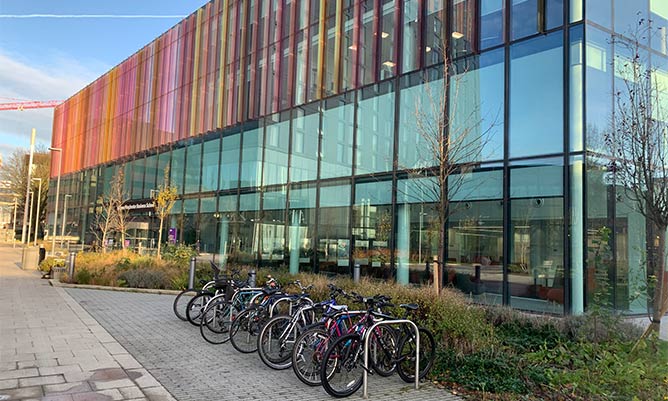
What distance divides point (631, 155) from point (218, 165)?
2116 centimetres

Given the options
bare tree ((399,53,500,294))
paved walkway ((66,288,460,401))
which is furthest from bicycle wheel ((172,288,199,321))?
Answer: bare tree ((399,53,500,294))

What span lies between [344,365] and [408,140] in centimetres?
1153

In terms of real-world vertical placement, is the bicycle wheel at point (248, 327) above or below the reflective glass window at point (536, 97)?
below

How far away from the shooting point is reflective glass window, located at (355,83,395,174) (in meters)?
17.2

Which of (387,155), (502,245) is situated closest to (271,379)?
(502,245)

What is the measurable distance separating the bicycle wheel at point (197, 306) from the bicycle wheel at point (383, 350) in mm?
4139

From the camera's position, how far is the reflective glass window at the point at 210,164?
26.2 m

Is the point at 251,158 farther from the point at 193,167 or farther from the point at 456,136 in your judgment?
the point at 456,136

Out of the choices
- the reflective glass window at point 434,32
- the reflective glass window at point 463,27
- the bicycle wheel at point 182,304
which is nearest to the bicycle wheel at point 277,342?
the bicycle wheel at point 182,304

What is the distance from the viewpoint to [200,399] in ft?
17.7

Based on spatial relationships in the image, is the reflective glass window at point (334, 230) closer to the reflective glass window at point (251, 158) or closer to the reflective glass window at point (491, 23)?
Result: the reflective glass window at point (251, 158)

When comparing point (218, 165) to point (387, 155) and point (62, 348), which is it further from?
point (62, 348)

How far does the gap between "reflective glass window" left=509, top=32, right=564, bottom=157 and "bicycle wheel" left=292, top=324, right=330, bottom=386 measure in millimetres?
9231

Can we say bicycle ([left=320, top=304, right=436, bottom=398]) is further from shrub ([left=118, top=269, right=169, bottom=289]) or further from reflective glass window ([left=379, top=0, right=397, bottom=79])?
reflective glass window ([left=379, top=0, right=397, bottom=79])
